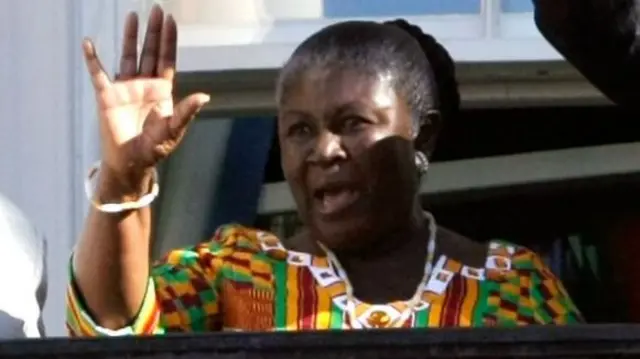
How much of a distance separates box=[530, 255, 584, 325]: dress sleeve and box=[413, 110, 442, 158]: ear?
193 millimetres

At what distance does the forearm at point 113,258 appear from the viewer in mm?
2473

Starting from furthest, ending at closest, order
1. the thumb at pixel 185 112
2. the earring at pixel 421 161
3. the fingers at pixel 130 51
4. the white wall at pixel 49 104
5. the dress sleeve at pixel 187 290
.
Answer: the white wall at pixel 49 104 → the earring at pixel 421 161 → the dress sleeve at pixel 187 290 → the fingers at pixel 130 51 → the thumb at pixel 185 112

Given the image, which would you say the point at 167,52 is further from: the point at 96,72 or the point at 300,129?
the point at 300,129

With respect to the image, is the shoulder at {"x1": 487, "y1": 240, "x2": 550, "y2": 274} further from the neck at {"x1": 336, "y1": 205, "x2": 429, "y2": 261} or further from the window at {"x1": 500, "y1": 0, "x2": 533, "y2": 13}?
the window at {"x1": 500, "y1": 0, "x2": 533, "y2": 13}

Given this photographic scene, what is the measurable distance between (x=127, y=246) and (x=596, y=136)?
1166 mm

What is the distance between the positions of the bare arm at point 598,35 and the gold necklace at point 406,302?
11.1 inches

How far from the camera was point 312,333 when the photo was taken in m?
2.22

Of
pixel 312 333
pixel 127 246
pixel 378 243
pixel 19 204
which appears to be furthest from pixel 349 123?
pixel 19 204

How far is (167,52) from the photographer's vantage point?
2562mm

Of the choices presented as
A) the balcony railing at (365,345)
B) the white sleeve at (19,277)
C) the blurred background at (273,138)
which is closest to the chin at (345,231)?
the white sleeve at (19,277)

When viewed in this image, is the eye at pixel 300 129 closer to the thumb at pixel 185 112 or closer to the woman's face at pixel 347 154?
the woman's face at pixel 347 154

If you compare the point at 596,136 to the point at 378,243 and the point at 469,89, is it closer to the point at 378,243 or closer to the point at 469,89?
the point at 469,89

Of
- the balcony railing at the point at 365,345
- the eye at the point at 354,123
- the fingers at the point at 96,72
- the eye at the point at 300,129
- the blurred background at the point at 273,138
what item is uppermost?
the fingers at the point at 96,72

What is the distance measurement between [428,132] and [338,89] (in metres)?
0.16
